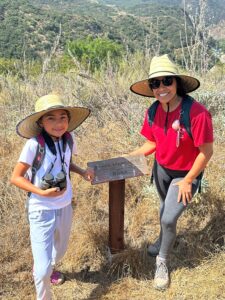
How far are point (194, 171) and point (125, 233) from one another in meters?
1.14

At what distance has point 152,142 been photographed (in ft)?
9.04

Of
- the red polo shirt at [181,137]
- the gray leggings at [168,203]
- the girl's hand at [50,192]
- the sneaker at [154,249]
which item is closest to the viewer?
the girl's hand at [50,192]

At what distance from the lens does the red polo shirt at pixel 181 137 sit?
2309mm

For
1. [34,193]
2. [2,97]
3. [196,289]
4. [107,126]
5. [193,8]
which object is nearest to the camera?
[34,193]

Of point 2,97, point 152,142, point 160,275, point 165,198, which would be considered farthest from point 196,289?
point 2,97

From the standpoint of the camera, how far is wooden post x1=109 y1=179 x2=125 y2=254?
285cm

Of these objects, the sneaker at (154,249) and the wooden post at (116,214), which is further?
the sneaker at (154,249)

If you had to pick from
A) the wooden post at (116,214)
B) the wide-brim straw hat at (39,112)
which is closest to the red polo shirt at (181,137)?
the wooden post at (116,214)

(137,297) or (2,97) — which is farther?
(2,97)

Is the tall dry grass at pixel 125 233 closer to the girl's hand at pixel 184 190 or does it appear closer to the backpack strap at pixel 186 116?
the girl's hand at pixel 184 190

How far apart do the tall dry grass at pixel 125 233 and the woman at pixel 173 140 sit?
211 mm

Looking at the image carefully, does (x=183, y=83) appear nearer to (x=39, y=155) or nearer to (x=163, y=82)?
(x=163, y=82)

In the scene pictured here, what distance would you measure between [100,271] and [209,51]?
144 inches

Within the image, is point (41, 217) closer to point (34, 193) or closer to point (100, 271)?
point (34, 193)
